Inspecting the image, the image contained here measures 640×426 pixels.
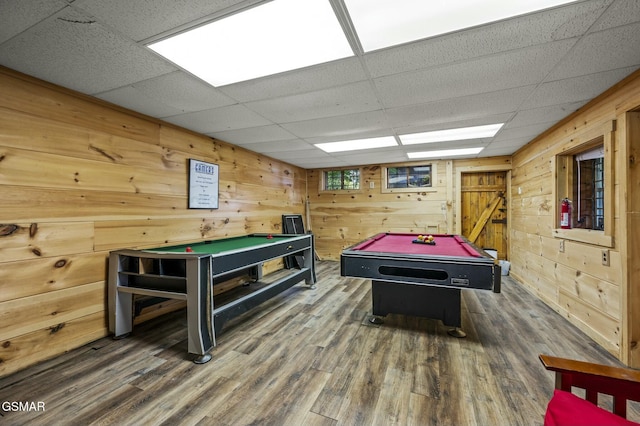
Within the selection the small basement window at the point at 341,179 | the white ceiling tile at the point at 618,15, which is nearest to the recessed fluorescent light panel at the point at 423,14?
the white ceiling tile at the point at 618,15

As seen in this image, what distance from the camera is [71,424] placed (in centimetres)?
141

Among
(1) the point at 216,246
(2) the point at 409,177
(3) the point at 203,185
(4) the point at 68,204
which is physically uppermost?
(2) the point at 409,177

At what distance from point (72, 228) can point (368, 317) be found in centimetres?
286

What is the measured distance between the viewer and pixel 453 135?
3.56 m

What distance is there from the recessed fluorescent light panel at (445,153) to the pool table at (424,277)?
8.11 ft

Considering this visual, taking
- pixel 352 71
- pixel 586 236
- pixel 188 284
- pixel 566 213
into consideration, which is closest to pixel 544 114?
pixel 566 213

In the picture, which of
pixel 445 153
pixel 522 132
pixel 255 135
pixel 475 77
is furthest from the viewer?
pixel 445 153

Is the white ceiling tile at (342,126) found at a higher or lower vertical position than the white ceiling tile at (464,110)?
higher

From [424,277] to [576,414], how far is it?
5.68 feet

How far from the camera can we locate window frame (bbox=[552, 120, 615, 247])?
7.08ft

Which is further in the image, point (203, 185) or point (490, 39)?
point (203, 185)

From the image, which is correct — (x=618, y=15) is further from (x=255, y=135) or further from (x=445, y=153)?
(x=445, y=153)

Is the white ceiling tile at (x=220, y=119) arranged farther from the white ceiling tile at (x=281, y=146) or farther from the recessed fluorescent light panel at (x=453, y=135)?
the recessed fluorescent light panel at (x=453, y=135)

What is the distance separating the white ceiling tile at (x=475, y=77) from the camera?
1.69m
